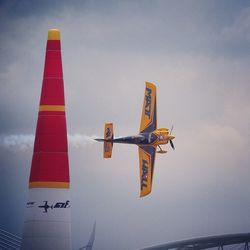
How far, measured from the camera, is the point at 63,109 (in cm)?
1788

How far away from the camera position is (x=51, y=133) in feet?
57.8

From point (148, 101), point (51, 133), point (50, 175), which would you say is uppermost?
point (148, 101)

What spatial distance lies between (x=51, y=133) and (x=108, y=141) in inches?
931

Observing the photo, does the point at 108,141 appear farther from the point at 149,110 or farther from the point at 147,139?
the point at 149,110

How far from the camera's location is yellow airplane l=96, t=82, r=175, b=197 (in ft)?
135

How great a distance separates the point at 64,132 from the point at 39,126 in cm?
91

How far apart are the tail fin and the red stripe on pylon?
23.2 metres

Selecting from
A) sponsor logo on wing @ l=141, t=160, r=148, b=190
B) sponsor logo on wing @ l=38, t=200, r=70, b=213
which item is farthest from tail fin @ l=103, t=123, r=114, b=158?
sponsor logo on wing @ l=38, t=200, r=70, b=213

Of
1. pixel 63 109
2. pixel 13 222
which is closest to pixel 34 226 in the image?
pixel 63 109

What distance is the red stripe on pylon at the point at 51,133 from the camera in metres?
17.6

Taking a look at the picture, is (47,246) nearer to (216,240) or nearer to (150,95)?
(150,95)

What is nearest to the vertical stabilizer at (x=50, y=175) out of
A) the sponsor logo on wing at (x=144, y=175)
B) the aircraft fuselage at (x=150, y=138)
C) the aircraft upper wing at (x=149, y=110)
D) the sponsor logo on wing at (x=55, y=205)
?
the sponsor logo on wing at (x=55, y=205)

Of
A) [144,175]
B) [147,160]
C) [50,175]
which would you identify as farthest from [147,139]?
[50,175]

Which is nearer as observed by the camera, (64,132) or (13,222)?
(64,132)
